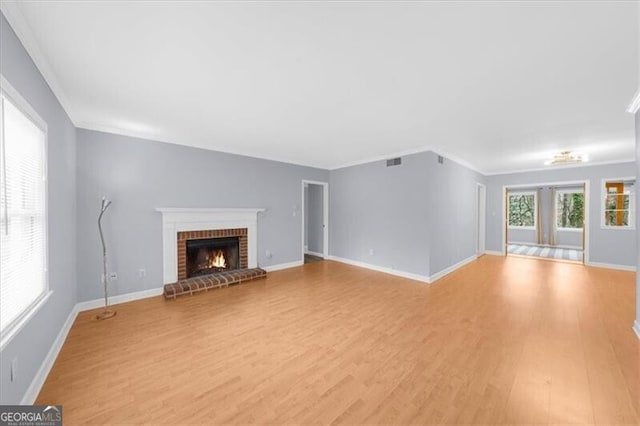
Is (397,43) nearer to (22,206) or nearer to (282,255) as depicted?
(22,206)

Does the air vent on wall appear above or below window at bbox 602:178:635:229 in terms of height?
above

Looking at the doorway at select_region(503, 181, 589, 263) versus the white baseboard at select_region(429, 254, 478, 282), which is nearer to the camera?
the white baseboard at select_region(429, 254, 478, 282)

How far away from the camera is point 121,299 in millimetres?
3516

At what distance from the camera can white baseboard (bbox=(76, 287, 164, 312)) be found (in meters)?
3.25

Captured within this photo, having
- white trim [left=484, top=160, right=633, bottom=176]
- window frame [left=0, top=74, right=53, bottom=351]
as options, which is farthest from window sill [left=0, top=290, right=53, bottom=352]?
white trim [left=484, top=160, right=633, bottom=176]

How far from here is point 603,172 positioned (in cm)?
575

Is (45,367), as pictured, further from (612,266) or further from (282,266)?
(612,266)

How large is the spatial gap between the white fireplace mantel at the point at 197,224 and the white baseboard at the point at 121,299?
210mm

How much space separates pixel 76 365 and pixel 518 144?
6.59m

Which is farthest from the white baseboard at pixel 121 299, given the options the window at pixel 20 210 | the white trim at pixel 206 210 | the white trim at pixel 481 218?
the white trim at pixel 481 218

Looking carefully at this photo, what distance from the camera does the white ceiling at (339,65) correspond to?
1.47m

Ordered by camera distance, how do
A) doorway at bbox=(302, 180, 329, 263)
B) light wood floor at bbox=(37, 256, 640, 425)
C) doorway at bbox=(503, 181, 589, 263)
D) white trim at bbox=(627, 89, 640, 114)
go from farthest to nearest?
doorway at bbox=(503, 181, 589, 263), doorway at bbox=(302, 180, 329, 263), white trim at bbox=(627, 89, 640, 114), light wood floor at bbox=(37, 256, 640, 425)

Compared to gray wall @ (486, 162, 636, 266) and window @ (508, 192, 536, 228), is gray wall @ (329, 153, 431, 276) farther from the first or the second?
window @ (508, 192, 536, 228)

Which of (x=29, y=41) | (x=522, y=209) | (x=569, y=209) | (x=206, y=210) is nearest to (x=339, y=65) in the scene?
(x=29, y=41)
